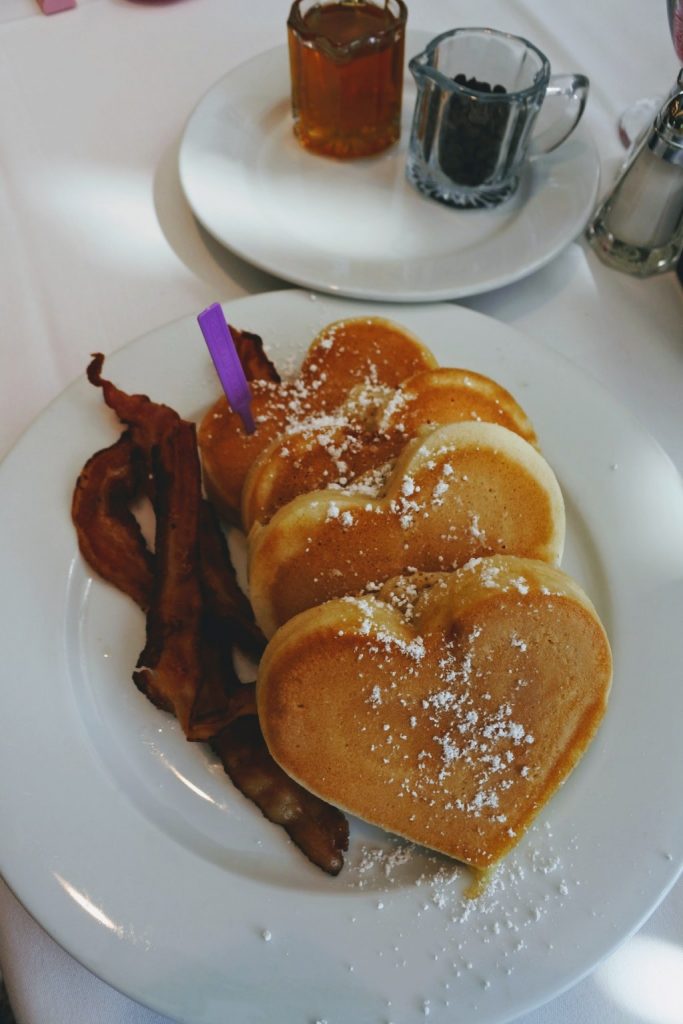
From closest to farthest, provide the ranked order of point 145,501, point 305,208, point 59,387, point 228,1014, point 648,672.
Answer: point 228,1014 < point 648,672 < point 145,501 < point 59,387 < point 305,208

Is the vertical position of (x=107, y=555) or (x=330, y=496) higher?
(x=330, y=496)

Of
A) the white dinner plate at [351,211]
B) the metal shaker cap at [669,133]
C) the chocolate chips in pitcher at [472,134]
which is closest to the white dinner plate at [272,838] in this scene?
the white dinner plate at [351,211]

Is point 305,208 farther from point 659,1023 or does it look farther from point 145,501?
Answer: point 659,1023

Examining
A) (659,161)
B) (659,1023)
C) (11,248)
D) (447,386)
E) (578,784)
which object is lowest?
(659,1023)

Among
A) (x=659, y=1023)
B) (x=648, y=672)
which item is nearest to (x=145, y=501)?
(x=648, y=672)

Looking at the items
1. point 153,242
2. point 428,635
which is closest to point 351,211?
point 153,242

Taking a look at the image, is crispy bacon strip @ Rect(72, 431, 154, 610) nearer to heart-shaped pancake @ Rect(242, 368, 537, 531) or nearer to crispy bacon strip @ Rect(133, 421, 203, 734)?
Result: crispy bacon strip @ Rect(133, 421, 203, 734)

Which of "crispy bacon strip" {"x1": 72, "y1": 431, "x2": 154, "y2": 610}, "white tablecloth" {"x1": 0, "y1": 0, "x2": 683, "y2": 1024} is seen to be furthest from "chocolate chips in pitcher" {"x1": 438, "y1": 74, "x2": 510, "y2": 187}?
"crispy bacon strip" {"x1": 72, "y1": 431, "x2": 154, "y2": 610}
